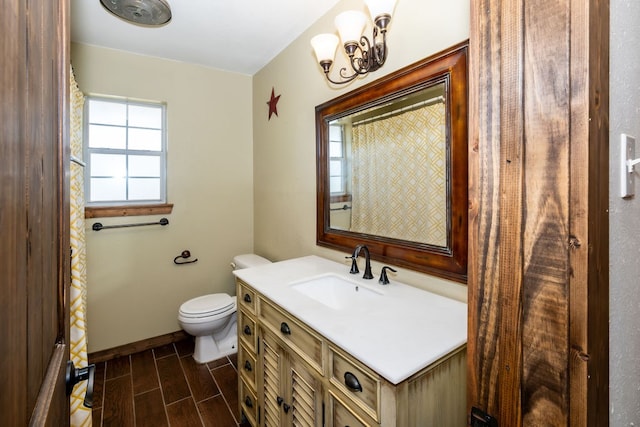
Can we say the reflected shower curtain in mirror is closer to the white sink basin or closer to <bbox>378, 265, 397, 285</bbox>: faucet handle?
<bbox>378, 265, 397, 285</bbox>: faucet handle

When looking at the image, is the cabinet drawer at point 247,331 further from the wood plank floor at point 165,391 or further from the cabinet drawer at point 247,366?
the wood plank floor at point 165,391

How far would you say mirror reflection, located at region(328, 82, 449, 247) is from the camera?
1411 mm

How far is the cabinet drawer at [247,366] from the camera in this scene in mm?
1639

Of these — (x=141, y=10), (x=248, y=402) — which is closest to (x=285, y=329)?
(x=248, y=402)

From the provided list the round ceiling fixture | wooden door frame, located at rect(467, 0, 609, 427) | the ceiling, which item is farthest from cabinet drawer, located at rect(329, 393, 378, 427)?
the round ceiling fixture

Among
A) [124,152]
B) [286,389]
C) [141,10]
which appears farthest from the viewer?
[124,152]

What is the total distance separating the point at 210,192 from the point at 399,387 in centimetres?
253

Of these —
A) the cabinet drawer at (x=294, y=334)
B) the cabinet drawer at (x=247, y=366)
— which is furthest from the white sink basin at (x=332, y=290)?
the cabinet drawer at (x=247, y=366)

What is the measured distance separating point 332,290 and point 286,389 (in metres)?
0.56

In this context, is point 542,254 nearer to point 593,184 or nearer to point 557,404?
point 593,184

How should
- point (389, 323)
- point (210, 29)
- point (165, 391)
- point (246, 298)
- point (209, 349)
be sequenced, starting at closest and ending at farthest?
point (389, 323)
point (246, 298)
point (165, 391)
point (210, 29)
point (209, 349)

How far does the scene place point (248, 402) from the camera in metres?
1.73

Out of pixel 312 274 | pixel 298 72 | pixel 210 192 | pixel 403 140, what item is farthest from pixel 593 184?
pixel 210 192

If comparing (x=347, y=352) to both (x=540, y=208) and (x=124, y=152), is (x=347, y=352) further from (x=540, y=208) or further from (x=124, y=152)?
(x=124, y=152)
